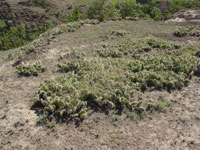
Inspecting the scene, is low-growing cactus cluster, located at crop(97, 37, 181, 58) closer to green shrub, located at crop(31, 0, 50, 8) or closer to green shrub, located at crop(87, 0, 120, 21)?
green shrub, located at crop(87, 0, 120, 21)

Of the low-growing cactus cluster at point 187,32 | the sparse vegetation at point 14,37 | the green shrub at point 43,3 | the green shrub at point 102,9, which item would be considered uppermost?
the green shrub at point 43,3

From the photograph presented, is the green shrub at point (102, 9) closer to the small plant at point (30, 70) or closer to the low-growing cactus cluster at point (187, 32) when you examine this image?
the low-growing cactus cluster at point (187, 32)

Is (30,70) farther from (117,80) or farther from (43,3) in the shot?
(43,3)

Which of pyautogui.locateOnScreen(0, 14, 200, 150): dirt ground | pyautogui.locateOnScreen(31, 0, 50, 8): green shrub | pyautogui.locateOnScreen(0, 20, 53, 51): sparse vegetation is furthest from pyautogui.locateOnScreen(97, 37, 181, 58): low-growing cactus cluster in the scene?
pyautogui.locateOnScreen(31, 0, 50, 8): green shrub

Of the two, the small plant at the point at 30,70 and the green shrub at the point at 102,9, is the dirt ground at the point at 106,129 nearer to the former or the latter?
the small plant at the point at 30,70

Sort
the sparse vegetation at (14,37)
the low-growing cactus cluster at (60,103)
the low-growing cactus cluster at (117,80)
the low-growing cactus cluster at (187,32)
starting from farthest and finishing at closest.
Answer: the sparse vegetation at (14,37) < the low-growing cactus cluster at (187,32) < the low-growing cactus cluster at (117,80) < the low-growing cactus cluster at (60,103)

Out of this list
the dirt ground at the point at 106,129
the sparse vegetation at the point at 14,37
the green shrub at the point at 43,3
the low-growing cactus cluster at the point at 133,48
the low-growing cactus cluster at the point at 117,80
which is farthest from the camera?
the green shrub at the point at 43,3

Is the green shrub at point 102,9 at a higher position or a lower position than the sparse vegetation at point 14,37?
higher

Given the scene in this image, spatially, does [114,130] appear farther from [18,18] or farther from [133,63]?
[18,18]

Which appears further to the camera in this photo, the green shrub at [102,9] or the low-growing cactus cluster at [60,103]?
the green shrub at [102,9]

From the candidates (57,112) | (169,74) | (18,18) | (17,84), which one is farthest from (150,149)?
(18,18)

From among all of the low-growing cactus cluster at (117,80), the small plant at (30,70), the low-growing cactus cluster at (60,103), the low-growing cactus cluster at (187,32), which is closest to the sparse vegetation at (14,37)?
the small plant at (30,70)

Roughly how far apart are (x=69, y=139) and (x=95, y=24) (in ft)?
53.7

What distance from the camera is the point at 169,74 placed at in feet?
32.4
